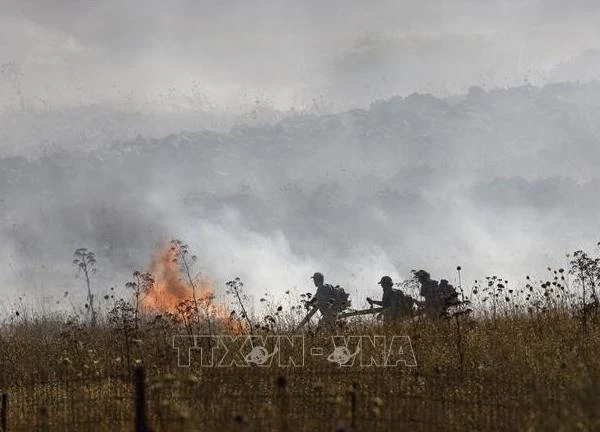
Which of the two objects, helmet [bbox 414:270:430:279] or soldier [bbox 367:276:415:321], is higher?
helmet [bbox 414:270:430:279]

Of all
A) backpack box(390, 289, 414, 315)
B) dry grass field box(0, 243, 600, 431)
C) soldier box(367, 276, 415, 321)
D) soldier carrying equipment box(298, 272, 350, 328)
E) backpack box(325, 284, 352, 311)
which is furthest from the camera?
backpack box(325, 284, 352, 311)

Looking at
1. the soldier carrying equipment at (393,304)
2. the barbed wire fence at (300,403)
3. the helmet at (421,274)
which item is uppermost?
the helmet at (421,274)

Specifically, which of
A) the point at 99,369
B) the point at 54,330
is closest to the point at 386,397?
the point at 99,369

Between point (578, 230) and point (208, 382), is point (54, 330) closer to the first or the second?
point (208, 382)

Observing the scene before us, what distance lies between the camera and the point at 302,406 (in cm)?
982

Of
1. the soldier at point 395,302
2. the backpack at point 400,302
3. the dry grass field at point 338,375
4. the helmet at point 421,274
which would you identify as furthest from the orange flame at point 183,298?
the helmet at point 421,274

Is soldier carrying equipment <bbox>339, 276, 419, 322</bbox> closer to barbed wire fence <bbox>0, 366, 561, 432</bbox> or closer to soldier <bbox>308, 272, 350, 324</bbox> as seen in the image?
soldier <bbox>308, 272, 350, 324</bbox>

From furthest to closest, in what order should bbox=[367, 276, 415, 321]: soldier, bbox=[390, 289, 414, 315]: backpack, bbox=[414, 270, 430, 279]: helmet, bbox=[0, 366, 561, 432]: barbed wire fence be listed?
1. bbox=[390, 289, 414, 315]: backpack
2. bbox=[367, 276, 415, 321]: soldier
3. bbox=[414, 270, 430, 279]: helmet
4. bbox=[0, 366, 561, 432]: barbed wire fence

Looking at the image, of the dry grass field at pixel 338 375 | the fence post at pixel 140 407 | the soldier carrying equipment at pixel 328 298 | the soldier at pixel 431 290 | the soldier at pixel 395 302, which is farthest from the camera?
the soldier carrying equipment at pixel 328 298

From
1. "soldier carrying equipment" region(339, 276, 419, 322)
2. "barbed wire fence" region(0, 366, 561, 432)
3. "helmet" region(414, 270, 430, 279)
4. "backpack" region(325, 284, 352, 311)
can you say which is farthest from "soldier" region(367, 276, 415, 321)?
"barbed wire fence" region(0, 366, 561, 432)

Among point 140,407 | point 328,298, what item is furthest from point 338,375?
point 328,298

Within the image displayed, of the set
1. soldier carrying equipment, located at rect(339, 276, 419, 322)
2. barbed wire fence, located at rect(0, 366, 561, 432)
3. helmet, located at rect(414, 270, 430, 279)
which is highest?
helmet, located at rect(414, 270, 430, 279)

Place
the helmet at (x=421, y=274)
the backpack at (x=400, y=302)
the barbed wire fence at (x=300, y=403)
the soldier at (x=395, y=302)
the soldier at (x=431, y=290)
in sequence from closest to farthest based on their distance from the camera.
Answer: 1. the barbed wire fence at (x=300, y=403)
2. the soldier at (x=431, y=290)
3. the helmet at (x=421, y=274)
4. the soldier at (x=395, y=302)
5. the backpack at (x=400, y=302)

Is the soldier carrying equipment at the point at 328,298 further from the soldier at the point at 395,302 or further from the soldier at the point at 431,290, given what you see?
the soldier at the point at 431,290
